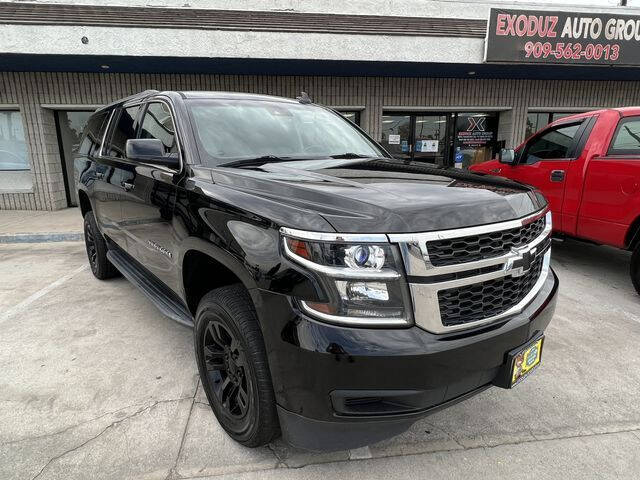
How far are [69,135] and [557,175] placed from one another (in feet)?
34.7

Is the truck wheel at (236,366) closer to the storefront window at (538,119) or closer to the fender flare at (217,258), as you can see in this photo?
the fender flare at (217,258)

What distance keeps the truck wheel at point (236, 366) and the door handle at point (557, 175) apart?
457 cm

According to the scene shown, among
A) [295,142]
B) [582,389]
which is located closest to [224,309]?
[295,142]

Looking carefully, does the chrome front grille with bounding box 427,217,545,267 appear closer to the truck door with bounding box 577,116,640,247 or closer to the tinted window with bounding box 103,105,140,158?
the tinted window with bounding box 103,105,140,158

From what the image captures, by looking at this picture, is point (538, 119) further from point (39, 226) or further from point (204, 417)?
point (39, 226)

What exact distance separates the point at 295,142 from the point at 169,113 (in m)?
0.90

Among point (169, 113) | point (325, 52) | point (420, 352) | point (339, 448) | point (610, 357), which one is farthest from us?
point (325, 52)

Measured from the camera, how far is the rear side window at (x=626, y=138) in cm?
434

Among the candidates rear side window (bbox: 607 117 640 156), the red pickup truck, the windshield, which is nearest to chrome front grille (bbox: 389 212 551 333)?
the windshield

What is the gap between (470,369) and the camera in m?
1.72

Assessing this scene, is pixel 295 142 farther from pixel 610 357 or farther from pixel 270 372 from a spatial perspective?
pixel 610 357

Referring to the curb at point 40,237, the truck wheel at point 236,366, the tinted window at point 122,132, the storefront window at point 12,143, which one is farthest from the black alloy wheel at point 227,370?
the storefront window at point 12,143

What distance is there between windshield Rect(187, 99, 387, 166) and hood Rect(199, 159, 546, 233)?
33 cm

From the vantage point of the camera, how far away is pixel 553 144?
539 cm
